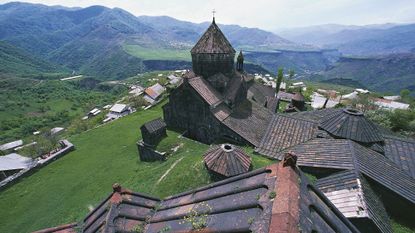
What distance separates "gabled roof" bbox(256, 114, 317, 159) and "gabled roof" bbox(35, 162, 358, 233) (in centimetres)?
1324

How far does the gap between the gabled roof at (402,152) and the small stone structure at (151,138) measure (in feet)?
70.9

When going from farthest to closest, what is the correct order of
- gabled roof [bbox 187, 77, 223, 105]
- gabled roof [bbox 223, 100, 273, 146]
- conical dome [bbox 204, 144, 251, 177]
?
gabled roof [bbox 187, 77, 223, 105] → gabled roof [bbox 223, 100, 273, 146] → conical dome [bbox 204, 144, 251, 177]

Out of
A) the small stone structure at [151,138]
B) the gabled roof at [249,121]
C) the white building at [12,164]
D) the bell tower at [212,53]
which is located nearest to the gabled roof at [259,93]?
the gabled roof at [249,121]

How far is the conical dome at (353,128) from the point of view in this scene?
1666 cm

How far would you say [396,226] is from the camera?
1129 cm

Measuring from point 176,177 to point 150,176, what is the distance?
4.35 m

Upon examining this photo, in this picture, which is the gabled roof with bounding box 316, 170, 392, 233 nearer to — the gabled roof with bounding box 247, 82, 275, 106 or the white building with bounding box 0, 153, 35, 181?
the gabled roof with bounding box 247, 82, 275, 106

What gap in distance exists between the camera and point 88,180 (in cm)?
2617

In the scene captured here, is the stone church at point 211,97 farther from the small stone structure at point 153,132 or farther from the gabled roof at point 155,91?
the gabled roof at point 155,91

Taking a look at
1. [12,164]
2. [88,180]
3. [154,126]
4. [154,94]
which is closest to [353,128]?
[154,126]

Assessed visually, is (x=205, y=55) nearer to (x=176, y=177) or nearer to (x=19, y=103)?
(x=176, y=177)

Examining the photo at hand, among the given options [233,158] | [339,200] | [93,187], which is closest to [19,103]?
[93,187]

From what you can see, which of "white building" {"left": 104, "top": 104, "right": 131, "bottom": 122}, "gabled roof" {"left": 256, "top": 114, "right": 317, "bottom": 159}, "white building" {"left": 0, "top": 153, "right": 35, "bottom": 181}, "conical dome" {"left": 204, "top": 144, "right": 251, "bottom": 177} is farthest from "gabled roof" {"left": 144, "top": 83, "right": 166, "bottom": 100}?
"conical dome" {"left": 204, "top": 144, "right": 251, "bottom": 177}

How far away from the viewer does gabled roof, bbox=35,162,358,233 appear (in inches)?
166
